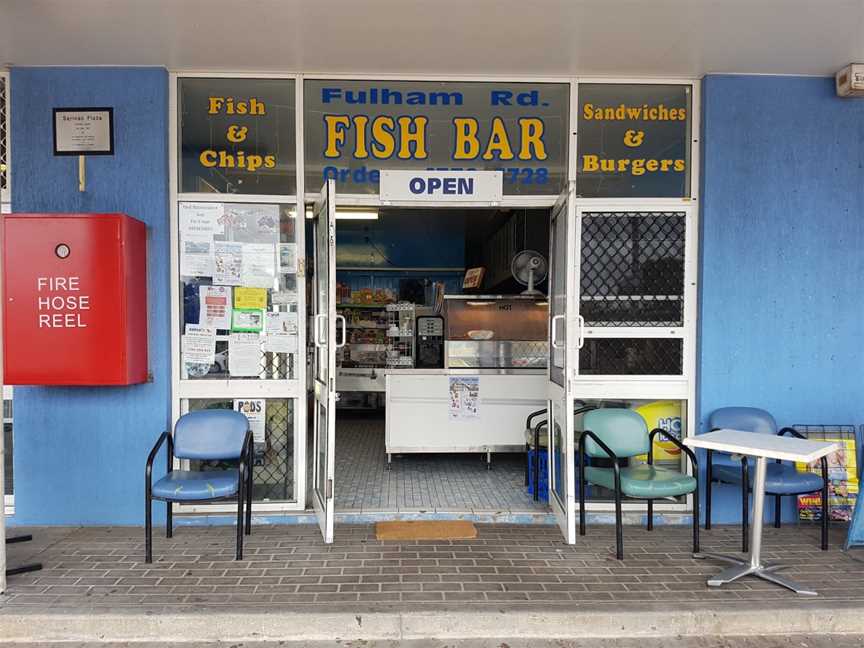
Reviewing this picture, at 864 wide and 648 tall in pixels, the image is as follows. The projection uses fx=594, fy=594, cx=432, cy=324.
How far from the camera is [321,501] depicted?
3.96 metres

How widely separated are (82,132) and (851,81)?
17.2 ft

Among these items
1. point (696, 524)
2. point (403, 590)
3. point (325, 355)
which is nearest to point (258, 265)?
point (325, 355)

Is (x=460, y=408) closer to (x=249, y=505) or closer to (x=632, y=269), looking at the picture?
(x=632, y=269)

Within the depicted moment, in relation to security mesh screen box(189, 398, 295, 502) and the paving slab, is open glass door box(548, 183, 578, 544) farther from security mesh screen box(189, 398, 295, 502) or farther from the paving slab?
security mesh screen box(189, 398, 295, 502)

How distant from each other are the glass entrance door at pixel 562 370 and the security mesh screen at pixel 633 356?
0.30 metres

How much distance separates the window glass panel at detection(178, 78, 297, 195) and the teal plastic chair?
8.97ft

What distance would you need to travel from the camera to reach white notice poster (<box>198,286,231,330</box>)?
423 centimetres

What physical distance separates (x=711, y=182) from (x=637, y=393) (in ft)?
5.21

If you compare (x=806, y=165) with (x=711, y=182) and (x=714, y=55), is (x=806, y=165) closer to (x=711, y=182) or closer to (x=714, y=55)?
(x=711, y=182)

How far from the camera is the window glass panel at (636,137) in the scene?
14.2 ft

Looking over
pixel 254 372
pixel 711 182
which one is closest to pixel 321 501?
pixel 254 372

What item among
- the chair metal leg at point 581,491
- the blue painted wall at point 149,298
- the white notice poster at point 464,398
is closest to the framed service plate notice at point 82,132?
the blue painted wall at point 149,298

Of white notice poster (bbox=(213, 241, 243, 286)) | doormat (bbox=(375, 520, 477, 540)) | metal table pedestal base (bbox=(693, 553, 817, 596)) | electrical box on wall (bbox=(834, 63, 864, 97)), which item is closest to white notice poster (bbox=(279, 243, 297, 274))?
white notice poster (bbox=(213, 241, 243, 286))

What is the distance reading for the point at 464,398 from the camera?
18.9ft
